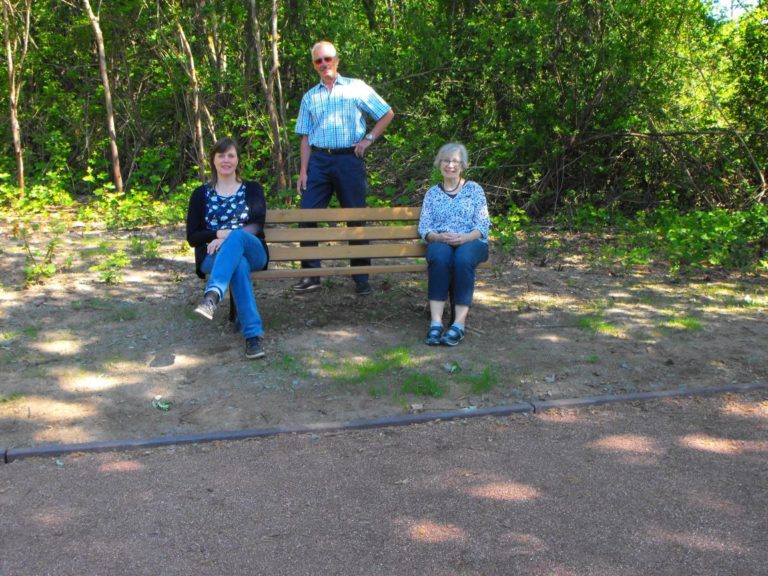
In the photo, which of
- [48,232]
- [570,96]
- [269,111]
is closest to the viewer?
[48,232]

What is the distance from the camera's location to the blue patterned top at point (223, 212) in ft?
18.4

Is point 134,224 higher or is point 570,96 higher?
point 570,96

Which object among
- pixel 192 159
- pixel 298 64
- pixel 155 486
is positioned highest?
pixel 298 64

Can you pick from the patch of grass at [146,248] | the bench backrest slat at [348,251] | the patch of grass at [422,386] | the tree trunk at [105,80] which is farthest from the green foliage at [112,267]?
the tree trunk at [105,80]

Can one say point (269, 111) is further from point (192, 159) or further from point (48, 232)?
point (48, 232)

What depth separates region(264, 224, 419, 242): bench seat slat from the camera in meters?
5.96

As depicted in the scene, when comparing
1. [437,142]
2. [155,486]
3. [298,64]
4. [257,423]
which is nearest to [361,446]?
[257,423]

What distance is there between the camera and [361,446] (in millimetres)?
4059

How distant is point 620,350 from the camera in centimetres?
548

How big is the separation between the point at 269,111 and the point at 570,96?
4.05m

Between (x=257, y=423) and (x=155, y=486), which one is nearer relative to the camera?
(x=155, y=486)

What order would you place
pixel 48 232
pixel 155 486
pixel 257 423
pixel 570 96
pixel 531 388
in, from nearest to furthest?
pixel 155 486
pixel 257 423
pixel 531 388
pixel 48 232
pixel 570 96

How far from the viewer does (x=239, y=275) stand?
5.26 metres

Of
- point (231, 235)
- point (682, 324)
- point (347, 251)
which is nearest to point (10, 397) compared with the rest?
point (231, 235)
